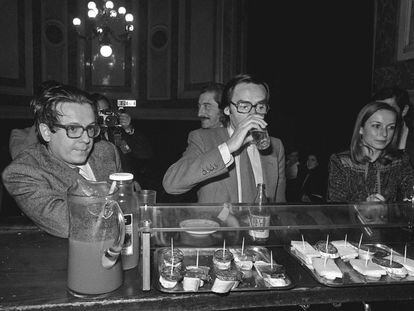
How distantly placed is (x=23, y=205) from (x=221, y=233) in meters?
0.91

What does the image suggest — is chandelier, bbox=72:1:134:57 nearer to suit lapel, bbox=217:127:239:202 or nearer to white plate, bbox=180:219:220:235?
suit lapel, bbox=217:127:239:202

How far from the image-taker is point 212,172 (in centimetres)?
200

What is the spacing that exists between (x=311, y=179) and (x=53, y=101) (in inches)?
140

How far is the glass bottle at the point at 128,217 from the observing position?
51.2 inches

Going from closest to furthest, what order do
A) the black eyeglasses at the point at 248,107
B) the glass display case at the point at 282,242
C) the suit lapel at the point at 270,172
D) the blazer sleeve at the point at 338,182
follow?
1. the glass display case at the point at 282,242
2. the black eyeglasses at the point at 248,107
3. the suit lapel at the point at 270,172
4. the blazer sleeve at the point at 338,182

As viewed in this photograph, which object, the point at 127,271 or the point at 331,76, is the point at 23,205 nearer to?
the point at 127,271

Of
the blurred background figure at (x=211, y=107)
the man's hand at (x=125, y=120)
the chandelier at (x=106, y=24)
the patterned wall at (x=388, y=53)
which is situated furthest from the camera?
the chandelier at (x=106, y=24)

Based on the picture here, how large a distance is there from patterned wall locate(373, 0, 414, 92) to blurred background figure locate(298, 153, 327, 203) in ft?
3.72

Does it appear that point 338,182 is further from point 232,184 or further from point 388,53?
point 388,53

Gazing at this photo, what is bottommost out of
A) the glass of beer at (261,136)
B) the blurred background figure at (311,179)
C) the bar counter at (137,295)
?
the blurred background figure at (311,179)

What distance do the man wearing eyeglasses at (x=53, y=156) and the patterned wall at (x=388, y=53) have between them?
3540 millimetres

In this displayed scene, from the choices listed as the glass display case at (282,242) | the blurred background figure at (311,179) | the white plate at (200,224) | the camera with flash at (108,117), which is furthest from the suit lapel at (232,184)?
the blurred background figure at (311,179)

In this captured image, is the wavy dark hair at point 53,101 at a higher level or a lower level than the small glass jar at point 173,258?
higher

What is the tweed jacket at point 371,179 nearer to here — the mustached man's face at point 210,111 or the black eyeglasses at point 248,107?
the black eyeglasses at point 248,107
